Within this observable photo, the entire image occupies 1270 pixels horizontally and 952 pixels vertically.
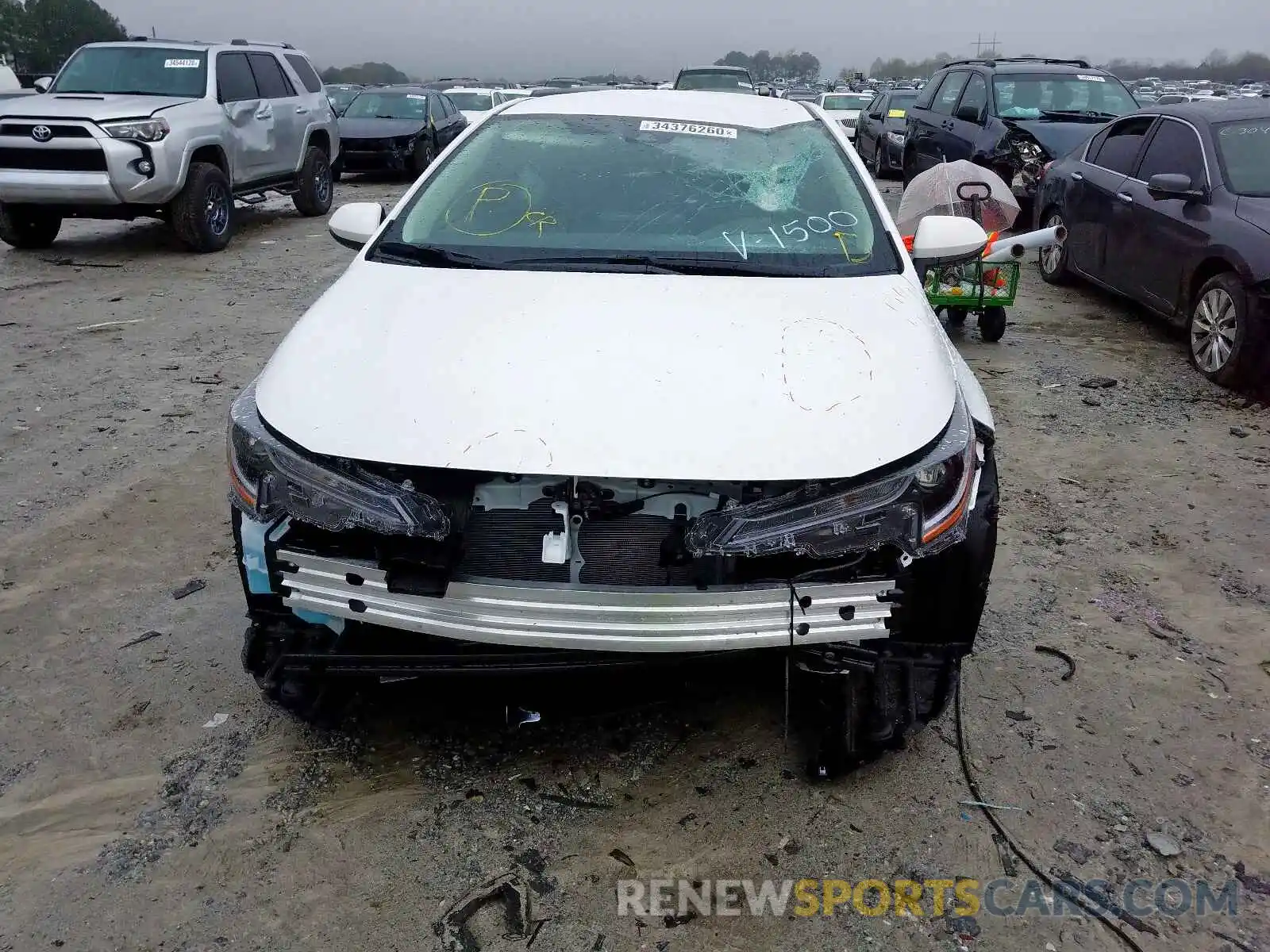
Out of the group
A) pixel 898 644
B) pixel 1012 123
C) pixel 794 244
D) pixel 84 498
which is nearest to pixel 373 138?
pixel 1012 123

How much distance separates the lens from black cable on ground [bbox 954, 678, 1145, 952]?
2.25 metres

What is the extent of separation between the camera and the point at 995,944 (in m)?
2.22

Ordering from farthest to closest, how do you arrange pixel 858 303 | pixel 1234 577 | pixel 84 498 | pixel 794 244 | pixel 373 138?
pixel 373 138
pixel 84 498
pixel 1234 577
pixel 794 244
pixel 858 303

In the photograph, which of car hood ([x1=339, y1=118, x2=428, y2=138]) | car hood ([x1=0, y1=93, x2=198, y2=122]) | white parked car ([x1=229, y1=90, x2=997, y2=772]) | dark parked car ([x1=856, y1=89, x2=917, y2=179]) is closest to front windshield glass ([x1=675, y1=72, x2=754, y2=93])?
dark parked car ([x1=856, y1=89, x2=917, y2=179])

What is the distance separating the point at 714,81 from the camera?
20.1m

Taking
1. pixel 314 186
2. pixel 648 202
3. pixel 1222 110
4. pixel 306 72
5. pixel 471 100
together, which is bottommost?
pixel 314 186

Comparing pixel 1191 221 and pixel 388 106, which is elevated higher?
pixel 388 106

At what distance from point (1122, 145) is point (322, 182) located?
375 inches

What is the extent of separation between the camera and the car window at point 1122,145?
7535mm

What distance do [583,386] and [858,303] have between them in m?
0.96

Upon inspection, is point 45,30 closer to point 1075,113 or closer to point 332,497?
point 1075,113

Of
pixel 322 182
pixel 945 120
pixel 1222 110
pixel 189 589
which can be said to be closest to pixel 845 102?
pixel 945 120

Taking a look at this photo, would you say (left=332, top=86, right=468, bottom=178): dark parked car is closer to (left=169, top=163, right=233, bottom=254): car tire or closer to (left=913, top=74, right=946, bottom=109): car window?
(left=169, top=163, right=233, bottom=254): car tire

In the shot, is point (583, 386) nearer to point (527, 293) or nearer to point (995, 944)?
point (527, 293)
